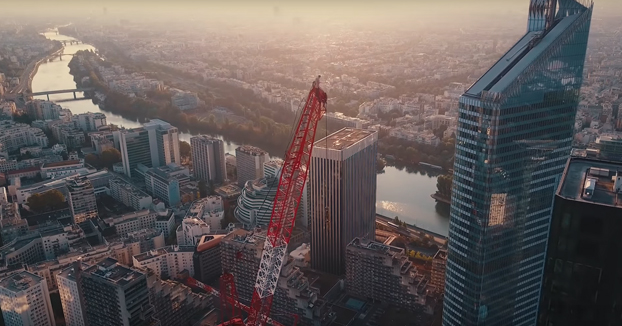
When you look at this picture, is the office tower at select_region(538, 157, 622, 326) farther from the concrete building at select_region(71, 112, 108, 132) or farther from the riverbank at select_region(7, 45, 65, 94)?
the riverbank at select_region(7, 45, 65, 94)

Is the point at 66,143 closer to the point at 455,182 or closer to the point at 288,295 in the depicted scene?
the point at 288,295

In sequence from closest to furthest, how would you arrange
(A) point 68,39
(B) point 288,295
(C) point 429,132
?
1. (B) point 288,295
2. (C) point 429,132
3. (A) point 68,39

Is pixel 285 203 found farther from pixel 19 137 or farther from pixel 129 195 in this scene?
pixel 19 137

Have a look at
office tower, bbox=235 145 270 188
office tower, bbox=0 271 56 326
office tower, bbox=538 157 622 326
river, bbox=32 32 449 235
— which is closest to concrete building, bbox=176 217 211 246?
office tower, bbox=0 271 56 326

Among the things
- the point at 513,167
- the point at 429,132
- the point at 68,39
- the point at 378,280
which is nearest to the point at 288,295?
the point at 378,280

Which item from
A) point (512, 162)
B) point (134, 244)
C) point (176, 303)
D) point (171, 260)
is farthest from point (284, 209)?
point (134, 244)

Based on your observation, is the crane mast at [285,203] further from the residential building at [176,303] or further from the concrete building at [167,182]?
the concrete building at [167,182]

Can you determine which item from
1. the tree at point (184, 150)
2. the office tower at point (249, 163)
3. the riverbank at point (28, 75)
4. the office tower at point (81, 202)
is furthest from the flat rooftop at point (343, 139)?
the riverbank at point (28, 75)
